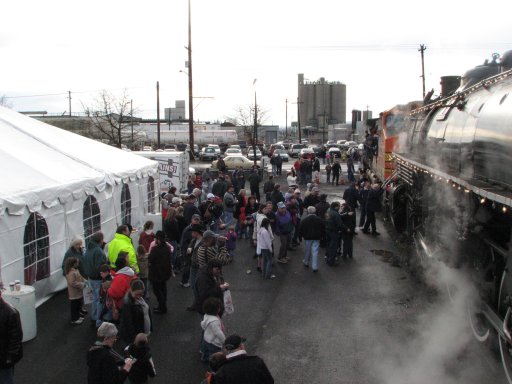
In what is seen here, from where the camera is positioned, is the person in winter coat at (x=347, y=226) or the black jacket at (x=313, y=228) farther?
the person in winter coat at (x=347, y=226)

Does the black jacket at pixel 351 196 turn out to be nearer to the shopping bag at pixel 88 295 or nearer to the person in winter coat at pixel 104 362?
the shopping bag at pixel 88 295

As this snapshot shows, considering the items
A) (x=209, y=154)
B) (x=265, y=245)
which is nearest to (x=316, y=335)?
(x=265, y=245)

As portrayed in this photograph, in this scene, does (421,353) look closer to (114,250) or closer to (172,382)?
(172,382)

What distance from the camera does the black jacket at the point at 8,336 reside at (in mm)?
5039

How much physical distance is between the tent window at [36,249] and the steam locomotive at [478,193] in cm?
644

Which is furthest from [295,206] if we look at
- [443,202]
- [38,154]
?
[38,154]

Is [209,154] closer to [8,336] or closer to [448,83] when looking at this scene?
[448,83]

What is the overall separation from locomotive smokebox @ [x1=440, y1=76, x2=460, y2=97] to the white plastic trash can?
9899 mm

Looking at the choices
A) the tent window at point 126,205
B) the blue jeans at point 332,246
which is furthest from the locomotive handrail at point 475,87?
the tent window at point 126,205

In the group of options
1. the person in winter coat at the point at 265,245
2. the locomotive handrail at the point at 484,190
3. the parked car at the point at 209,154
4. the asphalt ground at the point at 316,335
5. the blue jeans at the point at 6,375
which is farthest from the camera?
the parked car at the point at 209,154

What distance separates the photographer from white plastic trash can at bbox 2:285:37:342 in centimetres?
709

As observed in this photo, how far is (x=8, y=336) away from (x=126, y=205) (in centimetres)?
804

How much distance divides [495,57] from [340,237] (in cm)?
490

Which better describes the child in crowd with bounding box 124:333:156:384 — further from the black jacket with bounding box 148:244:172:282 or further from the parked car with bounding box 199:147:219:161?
the parked car with bounding box 199:147:219:161
